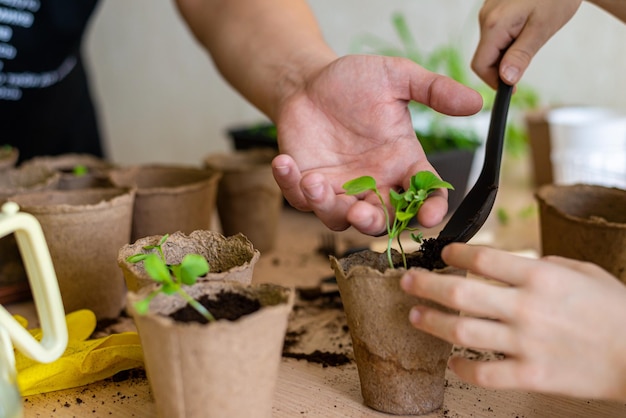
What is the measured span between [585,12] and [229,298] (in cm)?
174

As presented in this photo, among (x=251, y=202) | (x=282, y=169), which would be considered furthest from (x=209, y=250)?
(x=251, y=202)

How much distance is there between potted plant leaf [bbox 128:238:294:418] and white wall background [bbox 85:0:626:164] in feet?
5.60

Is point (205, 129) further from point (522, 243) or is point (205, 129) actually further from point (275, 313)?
point (275, 313)

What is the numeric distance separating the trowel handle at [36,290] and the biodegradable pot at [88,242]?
311 millimetres

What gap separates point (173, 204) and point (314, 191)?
0.37m

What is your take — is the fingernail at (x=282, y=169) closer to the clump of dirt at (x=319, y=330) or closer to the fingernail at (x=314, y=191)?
the fingernail at (x=314, y=191)

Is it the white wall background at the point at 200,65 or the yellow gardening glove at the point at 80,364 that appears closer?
the yellow gardening glove at the point at 80,364

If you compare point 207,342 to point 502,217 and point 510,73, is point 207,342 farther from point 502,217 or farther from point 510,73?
point 502,217

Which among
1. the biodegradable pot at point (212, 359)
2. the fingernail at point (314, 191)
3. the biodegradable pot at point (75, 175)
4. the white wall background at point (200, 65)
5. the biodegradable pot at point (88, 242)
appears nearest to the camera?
the biodegradable pot at point (212, 359)

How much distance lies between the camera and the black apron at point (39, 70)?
4.83 ft

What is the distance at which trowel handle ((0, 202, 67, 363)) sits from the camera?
2.00 ft

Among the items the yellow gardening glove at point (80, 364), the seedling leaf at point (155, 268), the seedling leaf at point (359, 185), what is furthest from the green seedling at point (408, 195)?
the yellow gardening glove at point (80, 364)

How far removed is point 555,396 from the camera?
75 cm

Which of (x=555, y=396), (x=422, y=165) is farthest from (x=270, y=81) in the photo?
(x=555, y=396)
